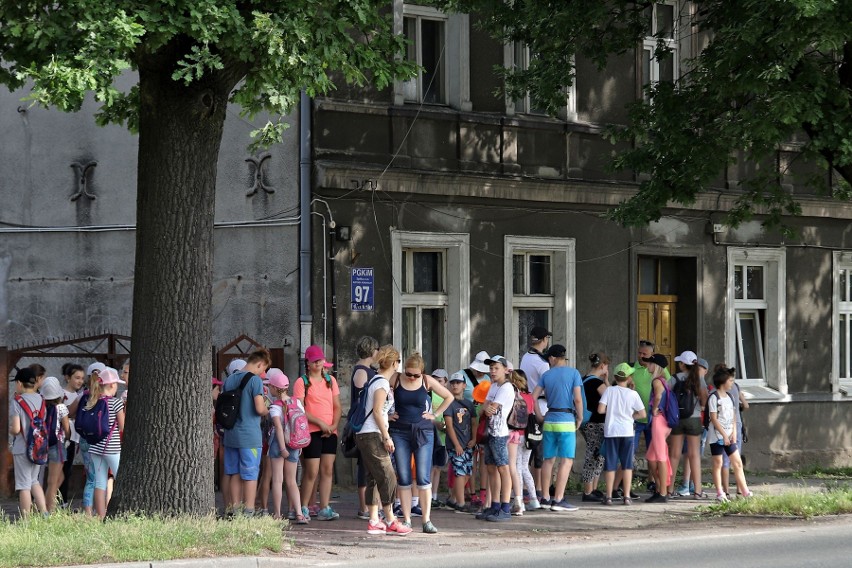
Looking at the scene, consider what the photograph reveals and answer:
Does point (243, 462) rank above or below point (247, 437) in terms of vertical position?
below

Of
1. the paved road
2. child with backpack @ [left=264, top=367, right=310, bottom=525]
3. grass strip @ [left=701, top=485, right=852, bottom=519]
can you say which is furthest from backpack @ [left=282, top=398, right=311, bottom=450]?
grass strip @ [left=701, top=485, right=852, bottom=519]

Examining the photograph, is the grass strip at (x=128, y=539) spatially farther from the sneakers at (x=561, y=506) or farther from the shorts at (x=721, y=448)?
the shorts at (x=721, y=448)

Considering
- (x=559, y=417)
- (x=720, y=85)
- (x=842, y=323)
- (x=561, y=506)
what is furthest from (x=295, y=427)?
(x=842, y=323)

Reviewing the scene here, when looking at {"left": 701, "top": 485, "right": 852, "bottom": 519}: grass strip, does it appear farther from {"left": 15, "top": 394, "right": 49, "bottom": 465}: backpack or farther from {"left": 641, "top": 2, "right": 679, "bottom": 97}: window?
{"left": 641, "top": 2, "right": 679, "bottom": 97}: window

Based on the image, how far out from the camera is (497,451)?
49.0 feet

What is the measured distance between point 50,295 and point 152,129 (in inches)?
289

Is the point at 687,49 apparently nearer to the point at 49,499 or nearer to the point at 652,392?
the point at 652,392

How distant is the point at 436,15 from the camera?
20609mm

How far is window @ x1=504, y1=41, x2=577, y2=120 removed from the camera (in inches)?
834

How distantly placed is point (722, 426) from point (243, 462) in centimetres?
598

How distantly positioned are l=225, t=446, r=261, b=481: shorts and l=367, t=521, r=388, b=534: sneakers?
138 centimetres

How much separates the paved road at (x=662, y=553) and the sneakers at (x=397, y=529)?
0.80 ft

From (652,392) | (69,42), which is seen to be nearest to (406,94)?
(652,392)

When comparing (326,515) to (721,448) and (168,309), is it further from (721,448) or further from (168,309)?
(721,448)
